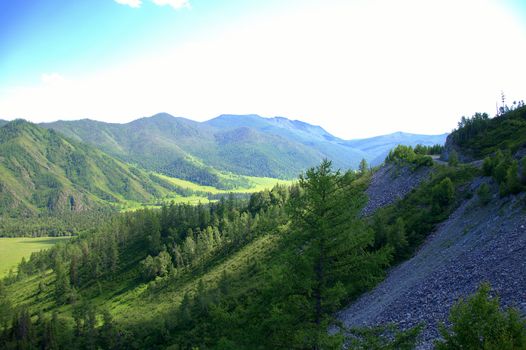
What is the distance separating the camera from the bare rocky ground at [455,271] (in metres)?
23.7

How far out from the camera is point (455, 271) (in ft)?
93.1

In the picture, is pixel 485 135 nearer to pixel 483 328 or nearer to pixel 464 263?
pixel 464 263

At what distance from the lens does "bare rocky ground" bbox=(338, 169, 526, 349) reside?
23672 millimetres

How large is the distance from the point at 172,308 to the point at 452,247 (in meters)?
76.3

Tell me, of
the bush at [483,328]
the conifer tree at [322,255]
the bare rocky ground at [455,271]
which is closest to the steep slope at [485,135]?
the bare rocky ground at [455,271]

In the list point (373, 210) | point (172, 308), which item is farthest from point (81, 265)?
point (373, 210)

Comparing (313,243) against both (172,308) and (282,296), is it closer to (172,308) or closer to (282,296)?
(282,296)

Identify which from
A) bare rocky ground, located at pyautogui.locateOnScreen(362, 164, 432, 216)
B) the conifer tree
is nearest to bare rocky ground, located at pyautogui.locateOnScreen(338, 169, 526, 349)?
the conifer tree

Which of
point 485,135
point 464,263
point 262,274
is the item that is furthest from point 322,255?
point 485,135

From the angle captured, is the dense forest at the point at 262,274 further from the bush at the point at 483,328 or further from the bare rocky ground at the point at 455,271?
the bare rocky ground at the point at 455,271

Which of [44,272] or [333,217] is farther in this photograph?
[44,272]

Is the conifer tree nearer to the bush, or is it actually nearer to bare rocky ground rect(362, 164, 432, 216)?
the bush

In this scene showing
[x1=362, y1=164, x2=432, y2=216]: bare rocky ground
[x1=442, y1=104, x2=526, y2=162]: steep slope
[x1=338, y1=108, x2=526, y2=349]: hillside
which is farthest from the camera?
[x1=442, y1=104, x2=526, y2=162]: steep slope

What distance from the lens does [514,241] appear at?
27.5m
